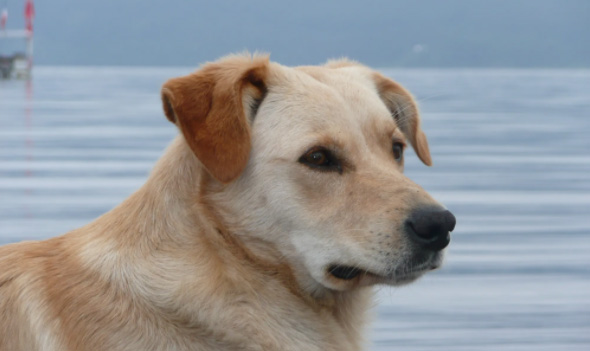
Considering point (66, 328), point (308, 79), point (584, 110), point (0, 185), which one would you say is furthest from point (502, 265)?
point (584, 110)

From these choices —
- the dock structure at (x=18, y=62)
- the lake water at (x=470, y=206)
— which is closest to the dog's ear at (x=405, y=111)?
the lake water at (x=470, y=206)

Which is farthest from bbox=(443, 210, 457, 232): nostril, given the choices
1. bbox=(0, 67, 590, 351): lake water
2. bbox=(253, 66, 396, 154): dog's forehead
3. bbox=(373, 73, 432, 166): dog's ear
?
bbox=(373, 73, 432, 166): dog's ear

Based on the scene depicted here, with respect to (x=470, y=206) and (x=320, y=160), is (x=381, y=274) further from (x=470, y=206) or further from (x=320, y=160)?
(x=470, y=206)

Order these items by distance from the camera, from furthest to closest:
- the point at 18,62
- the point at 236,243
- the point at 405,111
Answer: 1. the point at 18,62
2. the point at 405,111
3. the point at 236,243

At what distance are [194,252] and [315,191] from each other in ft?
1.54

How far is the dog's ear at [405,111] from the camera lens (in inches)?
162

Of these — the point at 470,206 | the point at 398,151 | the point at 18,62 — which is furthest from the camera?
the point at 18,62

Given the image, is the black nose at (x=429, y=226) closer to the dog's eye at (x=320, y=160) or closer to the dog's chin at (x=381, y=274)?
the dog's chin at (x=381, y=274)

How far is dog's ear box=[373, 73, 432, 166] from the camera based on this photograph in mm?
4113

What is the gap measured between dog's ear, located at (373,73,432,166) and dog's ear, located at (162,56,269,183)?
89 centimetres

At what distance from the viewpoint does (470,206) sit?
942 cm

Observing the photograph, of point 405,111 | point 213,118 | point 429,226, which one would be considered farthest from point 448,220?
point 405,111

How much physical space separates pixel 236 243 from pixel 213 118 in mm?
448

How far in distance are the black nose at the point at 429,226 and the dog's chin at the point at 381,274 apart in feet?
0.17
